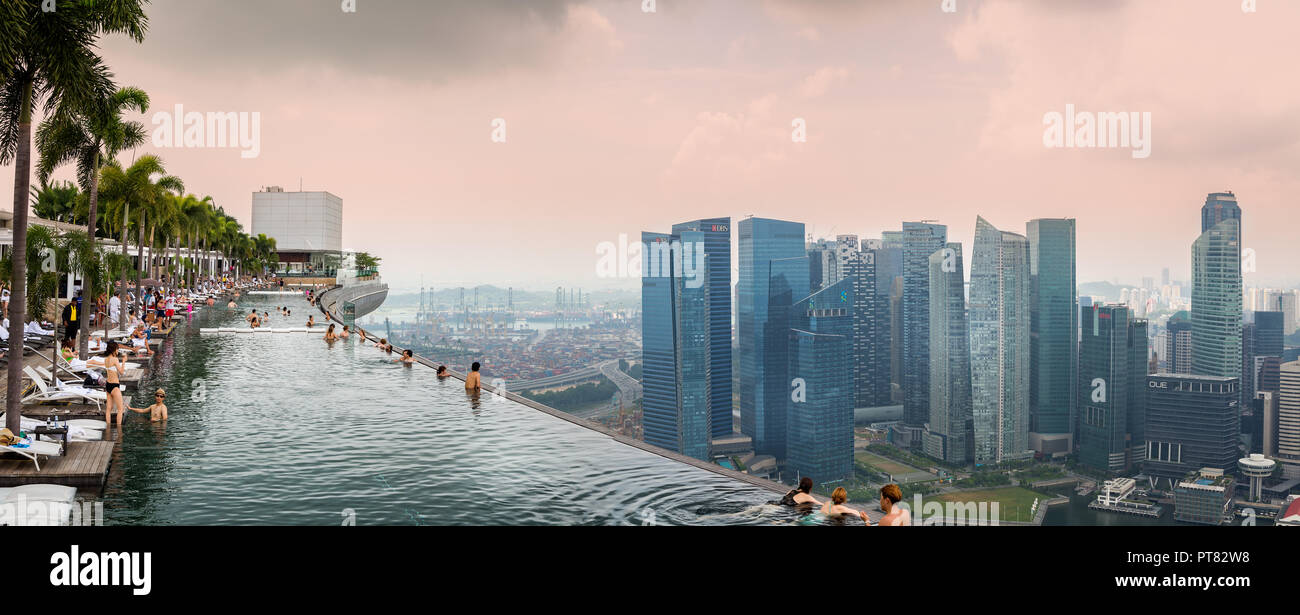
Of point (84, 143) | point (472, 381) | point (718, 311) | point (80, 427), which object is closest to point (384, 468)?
point (80, 427)

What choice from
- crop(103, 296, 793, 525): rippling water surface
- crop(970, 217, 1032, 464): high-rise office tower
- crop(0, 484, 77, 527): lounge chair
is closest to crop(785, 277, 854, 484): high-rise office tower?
crop(970, 217, 1032, 464): high-rise office tower

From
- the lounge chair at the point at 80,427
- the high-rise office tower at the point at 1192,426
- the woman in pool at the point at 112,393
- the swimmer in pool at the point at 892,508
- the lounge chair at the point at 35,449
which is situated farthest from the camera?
the high-rise office tower at the point at 1192,426

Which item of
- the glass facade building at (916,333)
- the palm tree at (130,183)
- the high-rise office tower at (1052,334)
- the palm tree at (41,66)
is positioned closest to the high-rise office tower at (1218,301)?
the high-rise office tower at (1052,334)

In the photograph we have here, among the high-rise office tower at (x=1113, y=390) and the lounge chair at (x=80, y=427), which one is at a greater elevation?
the lounge chair at (x=80, y=427)

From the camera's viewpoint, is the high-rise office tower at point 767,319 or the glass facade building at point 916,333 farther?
the glass facade building at point 916,333

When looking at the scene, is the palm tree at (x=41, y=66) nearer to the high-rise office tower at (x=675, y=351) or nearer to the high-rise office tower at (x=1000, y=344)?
the high-rise office tower at (x=675, y=351)

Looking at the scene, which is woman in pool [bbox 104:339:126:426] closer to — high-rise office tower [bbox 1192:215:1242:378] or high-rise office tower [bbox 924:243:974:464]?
high-rise office tower [bbox 1192:215:1242:378]
